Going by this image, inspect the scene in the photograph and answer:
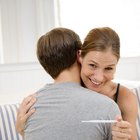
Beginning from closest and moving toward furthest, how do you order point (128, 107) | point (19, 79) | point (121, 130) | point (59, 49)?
point (121, 130)
point (59, 49)
point (128, 107)
point (19, 79)

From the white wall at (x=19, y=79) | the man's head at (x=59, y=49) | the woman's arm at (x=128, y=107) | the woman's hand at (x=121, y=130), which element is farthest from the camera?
the white wall at (x=19, y=79)

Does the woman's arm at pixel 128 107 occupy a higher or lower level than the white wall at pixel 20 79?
higher

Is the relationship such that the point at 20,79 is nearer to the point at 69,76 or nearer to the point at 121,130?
the point at 69,76

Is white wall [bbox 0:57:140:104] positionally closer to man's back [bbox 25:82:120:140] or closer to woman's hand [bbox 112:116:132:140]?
man's back [bbox 25:82:120:140]

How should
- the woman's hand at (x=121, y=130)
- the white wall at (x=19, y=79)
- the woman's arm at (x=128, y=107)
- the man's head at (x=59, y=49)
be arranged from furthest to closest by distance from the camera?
the white wall at (x=19, y=79)
the woman's arm at (x=128, y=107)
the man's head at (x=59, y=49)
the woman's hand at (x=121, y=130)

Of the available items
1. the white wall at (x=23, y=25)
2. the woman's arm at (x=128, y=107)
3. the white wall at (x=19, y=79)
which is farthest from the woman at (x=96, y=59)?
the white wall at (x=23, y=25)

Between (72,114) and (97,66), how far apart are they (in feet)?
0.85

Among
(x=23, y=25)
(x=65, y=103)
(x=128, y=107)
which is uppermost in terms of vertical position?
(x=23, y=25)

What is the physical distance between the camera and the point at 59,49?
1.01 meters

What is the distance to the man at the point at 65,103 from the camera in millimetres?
911

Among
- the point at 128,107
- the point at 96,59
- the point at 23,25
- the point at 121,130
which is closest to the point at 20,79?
the point at 23,25

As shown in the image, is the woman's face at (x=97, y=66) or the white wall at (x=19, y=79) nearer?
the woman's face at (x=97, y=66)

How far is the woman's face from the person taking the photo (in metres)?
1.08

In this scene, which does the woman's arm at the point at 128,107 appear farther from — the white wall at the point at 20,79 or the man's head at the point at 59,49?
the white wall at the point at 20,79
